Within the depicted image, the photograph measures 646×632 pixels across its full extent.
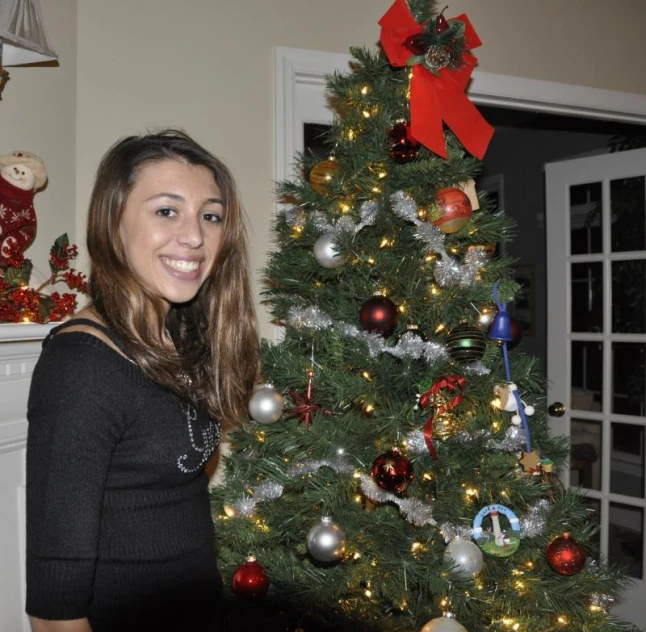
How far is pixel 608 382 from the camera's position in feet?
10.1

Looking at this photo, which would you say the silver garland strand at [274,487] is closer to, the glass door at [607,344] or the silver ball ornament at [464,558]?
the silver ball ornament at [464,558]

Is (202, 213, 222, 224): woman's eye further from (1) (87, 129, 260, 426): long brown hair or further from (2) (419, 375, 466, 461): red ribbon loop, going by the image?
(2) (419, 375, 466, 461): red ribbon loop

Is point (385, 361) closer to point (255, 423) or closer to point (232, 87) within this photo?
point (255, 423)

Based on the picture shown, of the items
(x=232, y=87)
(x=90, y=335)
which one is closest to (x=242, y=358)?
(x=90, y=335)

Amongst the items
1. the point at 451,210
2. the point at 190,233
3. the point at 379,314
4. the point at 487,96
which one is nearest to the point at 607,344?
the point at 487,96

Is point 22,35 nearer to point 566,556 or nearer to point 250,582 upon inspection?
point 250,582

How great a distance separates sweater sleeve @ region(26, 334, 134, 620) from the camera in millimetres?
887

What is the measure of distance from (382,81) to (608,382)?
2171mm

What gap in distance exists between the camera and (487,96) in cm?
237

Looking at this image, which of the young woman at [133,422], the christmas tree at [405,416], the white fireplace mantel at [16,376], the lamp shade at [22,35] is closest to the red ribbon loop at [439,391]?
the christmas tree at [405,416]

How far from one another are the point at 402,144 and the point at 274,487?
0.88m

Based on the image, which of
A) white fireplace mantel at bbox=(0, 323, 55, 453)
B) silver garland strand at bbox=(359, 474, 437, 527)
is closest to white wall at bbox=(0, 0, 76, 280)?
white fireplace mantel at bbox=(0, 323, 55, 453)

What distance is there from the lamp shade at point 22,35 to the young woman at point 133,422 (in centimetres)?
62

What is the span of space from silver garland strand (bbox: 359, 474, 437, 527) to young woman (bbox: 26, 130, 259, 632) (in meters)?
0.37
